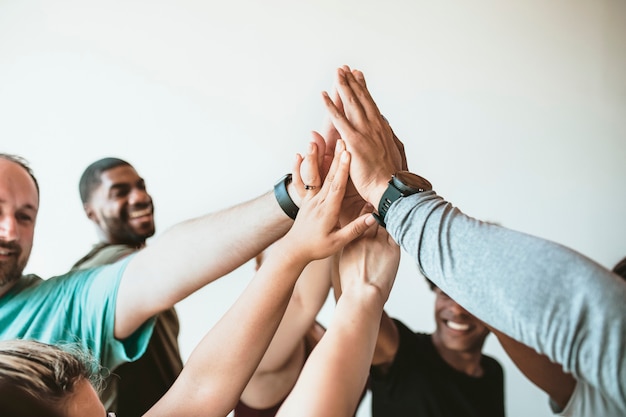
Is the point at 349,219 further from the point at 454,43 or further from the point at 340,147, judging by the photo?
the point at 454,43

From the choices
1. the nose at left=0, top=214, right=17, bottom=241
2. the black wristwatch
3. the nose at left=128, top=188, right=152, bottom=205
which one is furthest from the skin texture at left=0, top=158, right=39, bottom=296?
the black wristwatch

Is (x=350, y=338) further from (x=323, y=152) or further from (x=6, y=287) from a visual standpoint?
→ (x=6, y=287)

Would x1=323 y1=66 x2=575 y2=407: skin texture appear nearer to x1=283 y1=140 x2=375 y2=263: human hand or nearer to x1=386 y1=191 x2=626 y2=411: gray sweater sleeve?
x1=283 y1=140 x2=375 y2=263: human hand

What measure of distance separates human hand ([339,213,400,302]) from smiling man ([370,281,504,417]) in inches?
12.5

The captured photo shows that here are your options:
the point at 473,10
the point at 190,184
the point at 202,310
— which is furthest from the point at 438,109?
the point at 202,310

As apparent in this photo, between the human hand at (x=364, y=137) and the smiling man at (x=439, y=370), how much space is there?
47 centimetres

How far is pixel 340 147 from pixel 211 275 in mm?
425

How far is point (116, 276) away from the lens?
1251 mm

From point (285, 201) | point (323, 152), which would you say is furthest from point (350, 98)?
point (285, 201)

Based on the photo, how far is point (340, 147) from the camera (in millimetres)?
1101

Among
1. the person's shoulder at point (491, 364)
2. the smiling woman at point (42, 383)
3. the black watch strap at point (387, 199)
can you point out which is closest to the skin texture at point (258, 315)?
the black watch strap at point (387, 199)

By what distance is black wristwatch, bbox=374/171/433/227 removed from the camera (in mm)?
921

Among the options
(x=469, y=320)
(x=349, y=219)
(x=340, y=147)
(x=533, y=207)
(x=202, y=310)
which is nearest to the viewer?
(x=340, y=147)

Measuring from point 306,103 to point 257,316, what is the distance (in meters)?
0.60
